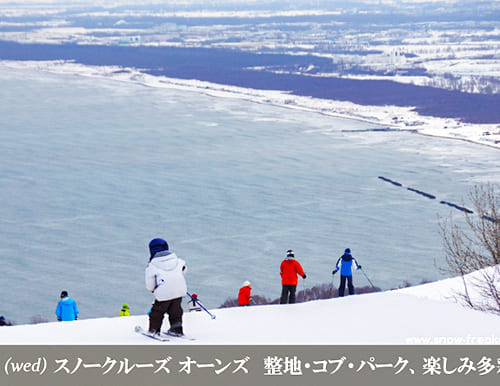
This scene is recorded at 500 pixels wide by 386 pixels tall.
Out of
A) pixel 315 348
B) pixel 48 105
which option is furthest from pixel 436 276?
pixel 48 105

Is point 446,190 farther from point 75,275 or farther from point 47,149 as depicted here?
point 47,149

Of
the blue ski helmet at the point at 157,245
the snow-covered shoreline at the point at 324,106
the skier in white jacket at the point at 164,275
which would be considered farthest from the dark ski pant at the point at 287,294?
the snow-covered shoreline at the point at 324,106

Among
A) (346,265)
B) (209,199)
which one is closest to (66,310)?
(346,265)

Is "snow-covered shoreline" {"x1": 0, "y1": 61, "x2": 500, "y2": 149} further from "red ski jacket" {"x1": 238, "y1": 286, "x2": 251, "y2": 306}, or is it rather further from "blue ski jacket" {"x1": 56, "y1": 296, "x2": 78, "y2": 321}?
"blue ski jacket" {"x1": 56, "y1": 296, "x2": 78, "y2": 321}

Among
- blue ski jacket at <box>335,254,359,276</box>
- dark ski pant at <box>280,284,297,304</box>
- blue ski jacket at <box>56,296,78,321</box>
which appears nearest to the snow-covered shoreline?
blue ski jacket at <box>335,254,359,276</box>

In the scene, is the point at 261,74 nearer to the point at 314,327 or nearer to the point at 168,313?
the point at 314,327
